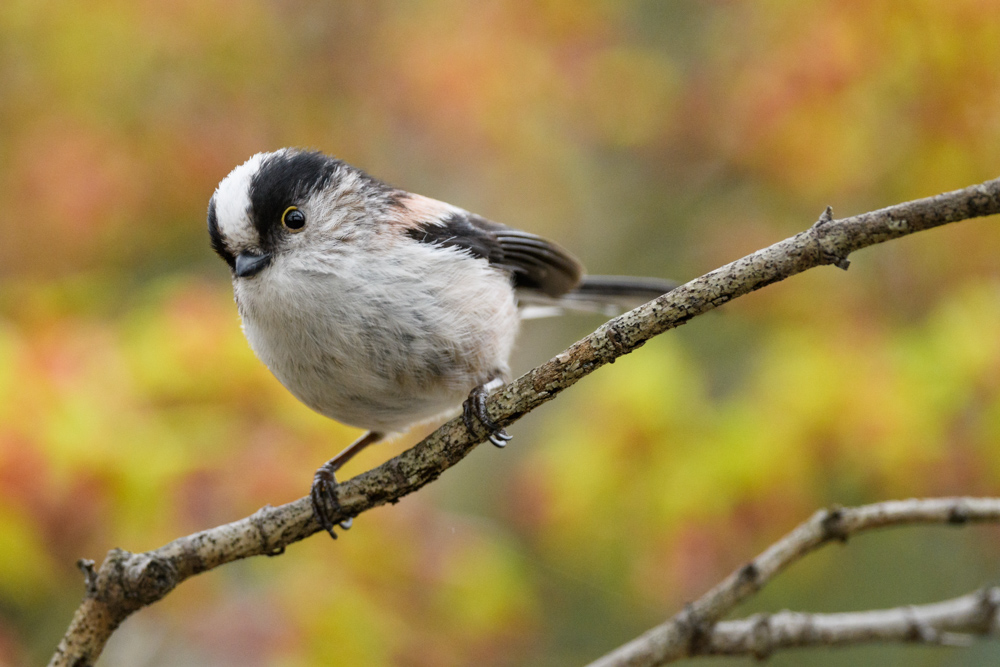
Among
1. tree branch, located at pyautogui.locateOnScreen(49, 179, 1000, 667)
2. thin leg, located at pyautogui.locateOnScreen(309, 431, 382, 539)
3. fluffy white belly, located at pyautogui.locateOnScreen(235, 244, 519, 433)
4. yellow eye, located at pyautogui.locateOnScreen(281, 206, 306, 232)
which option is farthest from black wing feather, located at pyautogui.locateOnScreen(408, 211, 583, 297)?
tree branch, located at pyautogui.locateOnScreen(49, 179, 1000, 667)

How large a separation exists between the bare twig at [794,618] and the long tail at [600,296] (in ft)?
4.71

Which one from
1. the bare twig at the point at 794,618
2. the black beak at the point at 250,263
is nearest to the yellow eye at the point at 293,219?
the black beak at the point at 250,263

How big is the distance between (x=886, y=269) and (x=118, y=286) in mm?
4124

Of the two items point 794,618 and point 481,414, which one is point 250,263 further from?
point 794,618

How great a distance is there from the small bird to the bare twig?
702 millimetres

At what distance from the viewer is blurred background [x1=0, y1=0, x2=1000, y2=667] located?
3615 mm

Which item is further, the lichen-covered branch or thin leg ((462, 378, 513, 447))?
the lichen-covered branch

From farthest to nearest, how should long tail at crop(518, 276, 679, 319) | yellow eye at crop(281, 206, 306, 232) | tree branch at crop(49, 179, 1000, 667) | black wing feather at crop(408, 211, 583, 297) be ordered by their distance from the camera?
long tail at crop(518, 276, 679, 319)
black wing feather at crop(408, 211, 583, 297)
yellow eye at crop(281, 206, 306, 232)
tree branch at crop(49, 179, 1000, 667)

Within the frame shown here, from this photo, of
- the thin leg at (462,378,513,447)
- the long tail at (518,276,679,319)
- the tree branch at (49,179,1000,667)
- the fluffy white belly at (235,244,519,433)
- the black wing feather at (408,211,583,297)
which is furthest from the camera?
the long tail at (518,276,679,319)

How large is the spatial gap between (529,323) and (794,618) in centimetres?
365

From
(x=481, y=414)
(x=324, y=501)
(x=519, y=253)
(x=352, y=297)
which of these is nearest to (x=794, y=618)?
(x=481, y=414)

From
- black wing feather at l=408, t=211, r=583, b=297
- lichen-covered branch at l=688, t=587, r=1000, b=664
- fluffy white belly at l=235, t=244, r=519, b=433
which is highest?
black wing feather at l=408, t=211, r=583, b=297

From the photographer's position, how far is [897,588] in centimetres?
562

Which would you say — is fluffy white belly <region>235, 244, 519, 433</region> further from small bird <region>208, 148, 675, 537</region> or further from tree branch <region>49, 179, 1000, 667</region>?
tree branch <region>49, 179, 1000, 667</region>
